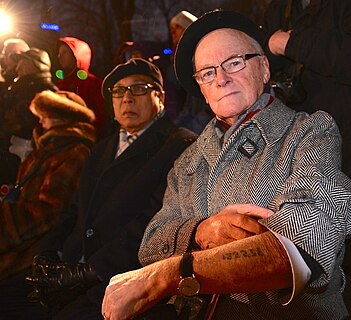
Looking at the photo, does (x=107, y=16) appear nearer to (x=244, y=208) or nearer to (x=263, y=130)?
(x=263, y=130)

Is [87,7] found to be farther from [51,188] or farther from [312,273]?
[312,273]

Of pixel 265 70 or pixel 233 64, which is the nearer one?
pixel 233 64

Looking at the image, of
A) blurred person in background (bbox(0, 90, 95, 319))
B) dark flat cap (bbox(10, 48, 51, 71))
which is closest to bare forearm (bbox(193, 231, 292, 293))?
blurred person in background (bbox(0, 90, 95, 319))

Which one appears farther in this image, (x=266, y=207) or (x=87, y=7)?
(x=87, y=7)

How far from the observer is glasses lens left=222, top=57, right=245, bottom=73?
2.62 meters

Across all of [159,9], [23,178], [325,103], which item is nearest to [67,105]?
[23,178]

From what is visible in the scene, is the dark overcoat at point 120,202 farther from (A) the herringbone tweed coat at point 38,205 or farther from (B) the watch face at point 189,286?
(B) the watch face at point 189,286

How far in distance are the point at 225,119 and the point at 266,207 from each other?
0.65 m

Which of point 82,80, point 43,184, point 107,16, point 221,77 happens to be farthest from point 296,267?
point 107,16

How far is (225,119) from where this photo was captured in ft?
8.79

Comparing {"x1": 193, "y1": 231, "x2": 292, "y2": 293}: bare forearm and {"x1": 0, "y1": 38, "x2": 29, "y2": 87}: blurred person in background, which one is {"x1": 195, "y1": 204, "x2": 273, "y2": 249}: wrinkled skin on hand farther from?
{"x1": 0, "y1": 38, "x2": 29, "y2": 87}: blurred person in background

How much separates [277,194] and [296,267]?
16.5 inches

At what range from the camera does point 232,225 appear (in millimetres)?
2070

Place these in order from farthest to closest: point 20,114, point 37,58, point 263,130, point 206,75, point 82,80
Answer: point 82,80
point 37,58
point 20,114
point 206,75
point 263,130
